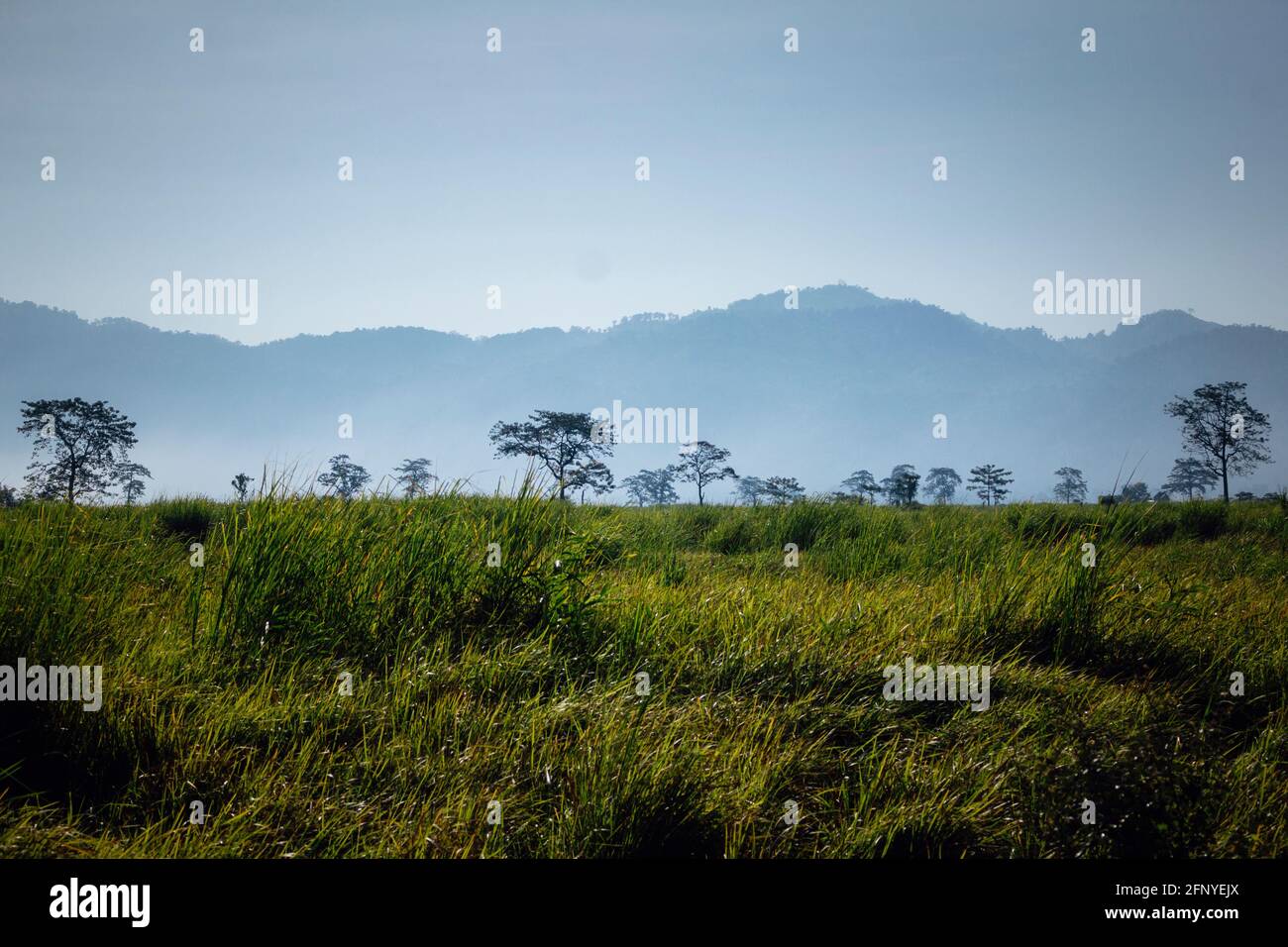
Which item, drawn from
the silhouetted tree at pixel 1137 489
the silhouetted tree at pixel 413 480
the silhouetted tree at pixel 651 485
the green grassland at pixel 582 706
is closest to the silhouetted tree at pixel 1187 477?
the silhouetted tree at pixel 651 485

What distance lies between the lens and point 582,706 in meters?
3.46

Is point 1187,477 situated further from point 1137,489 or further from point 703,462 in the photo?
point 1137,489

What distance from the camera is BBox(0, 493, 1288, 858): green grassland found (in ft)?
9.07

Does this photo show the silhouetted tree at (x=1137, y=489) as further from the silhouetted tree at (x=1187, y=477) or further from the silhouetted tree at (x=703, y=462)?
the silhouetted tree at (x=1187, y=477)

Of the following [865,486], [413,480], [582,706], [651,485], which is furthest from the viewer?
[651,485]

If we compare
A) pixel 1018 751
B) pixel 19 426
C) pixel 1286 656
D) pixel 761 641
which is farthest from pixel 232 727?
pixel 19 426

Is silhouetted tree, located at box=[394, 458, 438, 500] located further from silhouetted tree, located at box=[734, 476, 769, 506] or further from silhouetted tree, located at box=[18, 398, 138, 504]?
silhouetted tree, located at box=[18, 398, 138, 504]

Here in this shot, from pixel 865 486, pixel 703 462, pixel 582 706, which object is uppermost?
pixel 703 462

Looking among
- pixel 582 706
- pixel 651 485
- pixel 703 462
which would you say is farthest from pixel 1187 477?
pixel 582 706

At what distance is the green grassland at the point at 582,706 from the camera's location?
2766mm

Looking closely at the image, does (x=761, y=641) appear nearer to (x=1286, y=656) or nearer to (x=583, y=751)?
(x=583, y=751)

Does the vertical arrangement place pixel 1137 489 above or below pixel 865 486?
below

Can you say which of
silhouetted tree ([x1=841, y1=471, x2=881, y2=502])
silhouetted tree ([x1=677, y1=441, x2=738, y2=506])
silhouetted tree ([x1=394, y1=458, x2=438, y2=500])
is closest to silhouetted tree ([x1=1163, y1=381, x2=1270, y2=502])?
silhouetted tree ([x1=841, y1=471, x2=881, y2=502])
